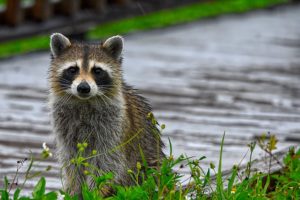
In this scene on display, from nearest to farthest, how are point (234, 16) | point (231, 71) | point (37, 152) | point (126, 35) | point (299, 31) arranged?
1. point (37, 152)
2. point (231, 71)
3. point (126, 35)
4. point (299, 31)
5. point (234, 16)

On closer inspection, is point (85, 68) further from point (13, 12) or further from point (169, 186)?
point (13, 12)

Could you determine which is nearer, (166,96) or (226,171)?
(226,171)

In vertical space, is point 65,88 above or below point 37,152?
above

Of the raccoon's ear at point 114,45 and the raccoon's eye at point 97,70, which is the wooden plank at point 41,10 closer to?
the raccoon's ear at point 114,45

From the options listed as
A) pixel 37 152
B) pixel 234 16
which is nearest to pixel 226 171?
pixel 37 152

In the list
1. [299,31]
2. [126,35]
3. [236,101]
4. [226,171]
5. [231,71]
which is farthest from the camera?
[299,31]

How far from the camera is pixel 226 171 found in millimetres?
8883

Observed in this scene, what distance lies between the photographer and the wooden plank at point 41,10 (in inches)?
652

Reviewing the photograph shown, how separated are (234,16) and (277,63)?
5.26 m

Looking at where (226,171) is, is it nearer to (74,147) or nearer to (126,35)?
(74,147)

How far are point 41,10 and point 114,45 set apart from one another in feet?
26.6

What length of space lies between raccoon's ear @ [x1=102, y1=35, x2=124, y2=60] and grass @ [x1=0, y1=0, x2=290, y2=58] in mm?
7218

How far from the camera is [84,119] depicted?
8.29m

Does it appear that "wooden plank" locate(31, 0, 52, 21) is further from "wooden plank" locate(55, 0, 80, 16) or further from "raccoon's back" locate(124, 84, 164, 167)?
"raccoon's back" locate(124, 84, 164, 167)
